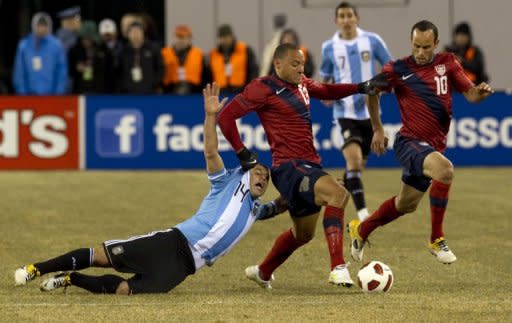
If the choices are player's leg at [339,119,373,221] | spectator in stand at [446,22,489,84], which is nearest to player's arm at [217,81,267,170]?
player's leg at [339,119,373,221]

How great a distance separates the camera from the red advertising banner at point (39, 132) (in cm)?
2089

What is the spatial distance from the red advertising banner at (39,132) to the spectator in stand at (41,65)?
49 cm

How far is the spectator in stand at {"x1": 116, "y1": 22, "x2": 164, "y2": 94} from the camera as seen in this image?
21.1 meters

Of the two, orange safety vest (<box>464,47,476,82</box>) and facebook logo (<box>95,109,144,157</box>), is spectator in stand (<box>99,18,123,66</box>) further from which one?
orange safety vest (<box>464,47,476,82</box>)

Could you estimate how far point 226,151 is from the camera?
21.0 metres

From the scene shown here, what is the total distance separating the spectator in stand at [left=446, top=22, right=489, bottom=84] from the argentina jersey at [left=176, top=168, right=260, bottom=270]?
12.4 m

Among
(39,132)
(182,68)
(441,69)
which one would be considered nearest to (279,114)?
(441,69)

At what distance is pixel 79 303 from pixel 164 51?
12.6 m

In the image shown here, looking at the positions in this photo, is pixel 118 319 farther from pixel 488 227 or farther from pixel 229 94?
pixel 229 94

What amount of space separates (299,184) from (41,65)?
38.8ft

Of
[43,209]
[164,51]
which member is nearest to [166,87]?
[164,51]

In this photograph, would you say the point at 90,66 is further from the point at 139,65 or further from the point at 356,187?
the point at 356,187

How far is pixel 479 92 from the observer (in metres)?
10.9

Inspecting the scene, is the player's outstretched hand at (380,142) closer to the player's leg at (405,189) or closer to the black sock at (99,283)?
the player's leg at (405,189)
